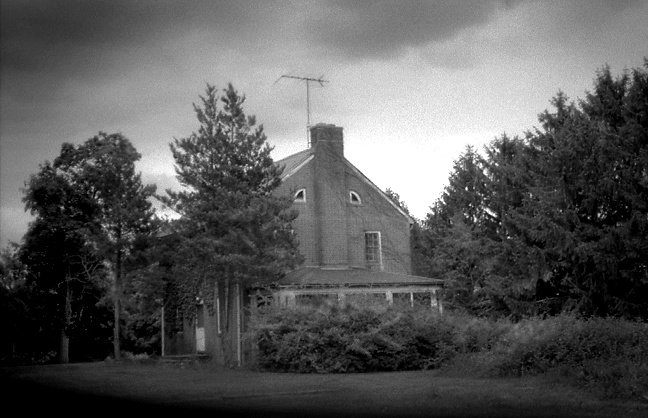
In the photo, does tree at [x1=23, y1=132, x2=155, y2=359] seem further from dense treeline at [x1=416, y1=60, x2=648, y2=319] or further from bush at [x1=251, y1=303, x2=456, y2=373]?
dense treeline at [x1=416, y1=60, x2=648, y2=319]

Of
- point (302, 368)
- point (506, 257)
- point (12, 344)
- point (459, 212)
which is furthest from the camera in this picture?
point (459, 212)

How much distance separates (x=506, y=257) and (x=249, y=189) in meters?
14.3

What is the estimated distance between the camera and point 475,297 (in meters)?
48.1

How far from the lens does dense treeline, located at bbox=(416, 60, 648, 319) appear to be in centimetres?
3500

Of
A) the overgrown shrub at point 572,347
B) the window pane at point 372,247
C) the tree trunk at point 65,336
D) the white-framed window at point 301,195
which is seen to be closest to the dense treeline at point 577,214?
the window pane at point 372,247

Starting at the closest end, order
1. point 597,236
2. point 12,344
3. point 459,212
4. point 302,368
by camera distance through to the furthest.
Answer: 1. point 302,368
2. point 597,236
3. point 12,344
4. point 459,212

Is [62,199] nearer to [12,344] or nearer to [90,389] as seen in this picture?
[12,344]

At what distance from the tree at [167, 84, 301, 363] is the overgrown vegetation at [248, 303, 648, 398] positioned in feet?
12.6

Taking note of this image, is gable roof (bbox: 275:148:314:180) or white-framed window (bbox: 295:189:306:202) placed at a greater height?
gable roof (bbox: 275:148:314:180)

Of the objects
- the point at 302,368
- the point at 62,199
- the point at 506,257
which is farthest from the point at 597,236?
the point at 62,199

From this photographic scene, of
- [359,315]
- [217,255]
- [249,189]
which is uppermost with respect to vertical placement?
[249,189]

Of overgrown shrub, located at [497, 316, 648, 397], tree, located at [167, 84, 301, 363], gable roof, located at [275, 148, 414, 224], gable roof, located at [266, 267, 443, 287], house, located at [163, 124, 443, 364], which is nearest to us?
overgrown shrub, located at [497, 316, 648, 397]

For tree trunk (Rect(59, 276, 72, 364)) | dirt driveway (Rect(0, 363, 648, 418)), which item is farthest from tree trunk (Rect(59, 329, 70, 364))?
dirt driveway (Rect(0, 363, 648, 418))

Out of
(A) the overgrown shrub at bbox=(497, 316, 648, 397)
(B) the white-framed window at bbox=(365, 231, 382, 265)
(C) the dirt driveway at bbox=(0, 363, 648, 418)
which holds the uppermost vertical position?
(B) the white-framed window at bbox=(365, 231, 382, 265)
